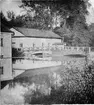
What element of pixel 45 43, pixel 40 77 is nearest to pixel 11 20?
pixel 45 43

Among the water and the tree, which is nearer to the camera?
the water

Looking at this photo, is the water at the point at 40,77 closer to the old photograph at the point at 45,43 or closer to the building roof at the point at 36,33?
the old photograph at the point at 45,43

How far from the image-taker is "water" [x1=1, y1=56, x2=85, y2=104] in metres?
1.68

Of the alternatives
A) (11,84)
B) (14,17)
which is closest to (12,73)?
(11,84)

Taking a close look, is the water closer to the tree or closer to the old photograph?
the old photograph

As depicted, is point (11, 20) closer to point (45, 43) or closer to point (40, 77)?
point (45, 43)

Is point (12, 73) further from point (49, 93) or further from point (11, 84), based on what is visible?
point (49, 93)

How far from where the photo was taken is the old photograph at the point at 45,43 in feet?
5.68

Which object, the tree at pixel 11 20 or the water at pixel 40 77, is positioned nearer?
the water at pixel 40 77

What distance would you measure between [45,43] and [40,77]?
314 millimetres

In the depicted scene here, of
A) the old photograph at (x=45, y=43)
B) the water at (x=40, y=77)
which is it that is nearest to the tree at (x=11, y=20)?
the old photograph at (x=45, y=43)

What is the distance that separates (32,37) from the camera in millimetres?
1764

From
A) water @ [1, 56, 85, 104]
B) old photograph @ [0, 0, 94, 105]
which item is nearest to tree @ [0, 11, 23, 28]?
old photograph @ [0, 0, 94, 105]

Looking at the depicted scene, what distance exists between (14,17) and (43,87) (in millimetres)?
702
